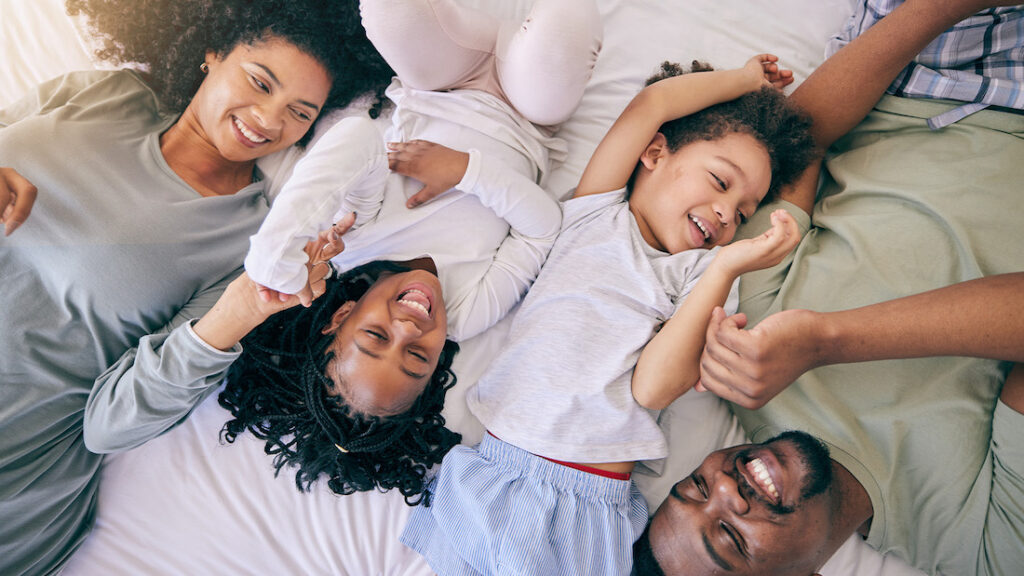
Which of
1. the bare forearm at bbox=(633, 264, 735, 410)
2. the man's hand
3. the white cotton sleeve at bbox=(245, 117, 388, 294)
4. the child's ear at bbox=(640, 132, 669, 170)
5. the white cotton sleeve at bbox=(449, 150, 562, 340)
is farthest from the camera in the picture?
the child's ear at bbox=(640, 132, 669, 170)

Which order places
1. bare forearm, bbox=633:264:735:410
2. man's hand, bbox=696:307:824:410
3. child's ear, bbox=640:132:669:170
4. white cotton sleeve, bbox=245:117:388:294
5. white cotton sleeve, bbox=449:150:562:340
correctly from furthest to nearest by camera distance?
child's ear, bbox=640:132:669:170 < white cotton sleeve, bbox=449:150:562:340 < bare forearm, bbox=633:264:735:410 < man's hand, bbox=696:307:824:410 < white cotton sleeve, bbox=245:117:388:294

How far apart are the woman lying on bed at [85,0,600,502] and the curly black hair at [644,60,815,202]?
260 mm

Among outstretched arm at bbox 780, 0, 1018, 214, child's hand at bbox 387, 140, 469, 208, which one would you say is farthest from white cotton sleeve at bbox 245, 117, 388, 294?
outstretched arm at bbox 780, 0, 1018, 214

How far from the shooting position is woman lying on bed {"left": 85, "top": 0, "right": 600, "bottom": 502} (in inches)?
37.4

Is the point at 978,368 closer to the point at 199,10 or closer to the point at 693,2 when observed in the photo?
the point at 693,2

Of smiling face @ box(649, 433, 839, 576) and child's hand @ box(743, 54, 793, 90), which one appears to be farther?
child's hand @ box(743, 54, 793, 90)

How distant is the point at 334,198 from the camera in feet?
2.81

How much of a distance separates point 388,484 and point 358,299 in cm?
38

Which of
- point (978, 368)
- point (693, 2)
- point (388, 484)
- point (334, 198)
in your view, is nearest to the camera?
point (334, 198)

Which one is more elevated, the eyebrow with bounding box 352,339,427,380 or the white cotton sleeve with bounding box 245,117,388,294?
the white cotton sleeve with bounding box 245,117,388,294

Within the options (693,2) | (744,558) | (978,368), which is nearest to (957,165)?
(978,368)

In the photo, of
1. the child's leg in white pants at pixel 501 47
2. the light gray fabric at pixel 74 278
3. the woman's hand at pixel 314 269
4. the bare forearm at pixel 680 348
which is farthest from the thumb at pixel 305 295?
the bare forearm at pixel 680 348

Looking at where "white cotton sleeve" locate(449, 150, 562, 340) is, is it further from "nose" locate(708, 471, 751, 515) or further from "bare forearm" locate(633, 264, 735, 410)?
"nose" locate(708, 471, 751, 515)

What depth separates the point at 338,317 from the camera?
3.57 feet
